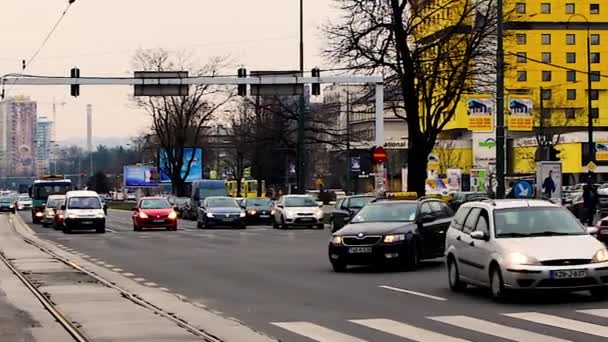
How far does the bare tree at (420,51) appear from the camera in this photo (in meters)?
43.8

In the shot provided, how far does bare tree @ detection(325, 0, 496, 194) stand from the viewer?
144 ft

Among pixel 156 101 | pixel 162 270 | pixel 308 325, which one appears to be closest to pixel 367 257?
pixel 162 270

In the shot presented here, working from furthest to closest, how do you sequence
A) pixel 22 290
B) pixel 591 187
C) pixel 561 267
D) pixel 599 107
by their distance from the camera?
pixel 599 107 < pixel 591 187 < pixel 22 290 < pixel 561 267

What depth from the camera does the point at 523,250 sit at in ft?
50.6

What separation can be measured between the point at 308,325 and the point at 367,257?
8.29m

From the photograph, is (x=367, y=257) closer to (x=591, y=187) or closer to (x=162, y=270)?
(x=162, y=270)

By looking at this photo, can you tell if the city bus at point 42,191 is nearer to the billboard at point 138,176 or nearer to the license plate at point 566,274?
the billboard at point 138,176

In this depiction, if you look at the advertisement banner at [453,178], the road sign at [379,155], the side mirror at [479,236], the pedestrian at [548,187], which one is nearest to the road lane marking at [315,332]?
the side mirror at [479,236]

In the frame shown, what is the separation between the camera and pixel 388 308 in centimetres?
1534

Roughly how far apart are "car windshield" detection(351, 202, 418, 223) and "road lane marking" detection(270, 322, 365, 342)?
9456mm

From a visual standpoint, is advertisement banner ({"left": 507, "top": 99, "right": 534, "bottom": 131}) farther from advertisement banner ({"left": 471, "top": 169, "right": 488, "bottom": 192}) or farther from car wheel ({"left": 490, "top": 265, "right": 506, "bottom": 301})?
car wheel ({"left": 490, "top": 265, "right": 506, "bottom": 301})

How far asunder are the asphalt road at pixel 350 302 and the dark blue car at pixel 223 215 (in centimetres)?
2033

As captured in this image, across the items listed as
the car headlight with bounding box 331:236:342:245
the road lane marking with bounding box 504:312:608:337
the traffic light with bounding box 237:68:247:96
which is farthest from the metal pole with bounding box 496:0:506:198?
the road lane marking with bounding box 504:312:608:337

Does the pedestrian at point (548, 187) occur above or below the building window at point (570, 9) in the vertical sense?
below
